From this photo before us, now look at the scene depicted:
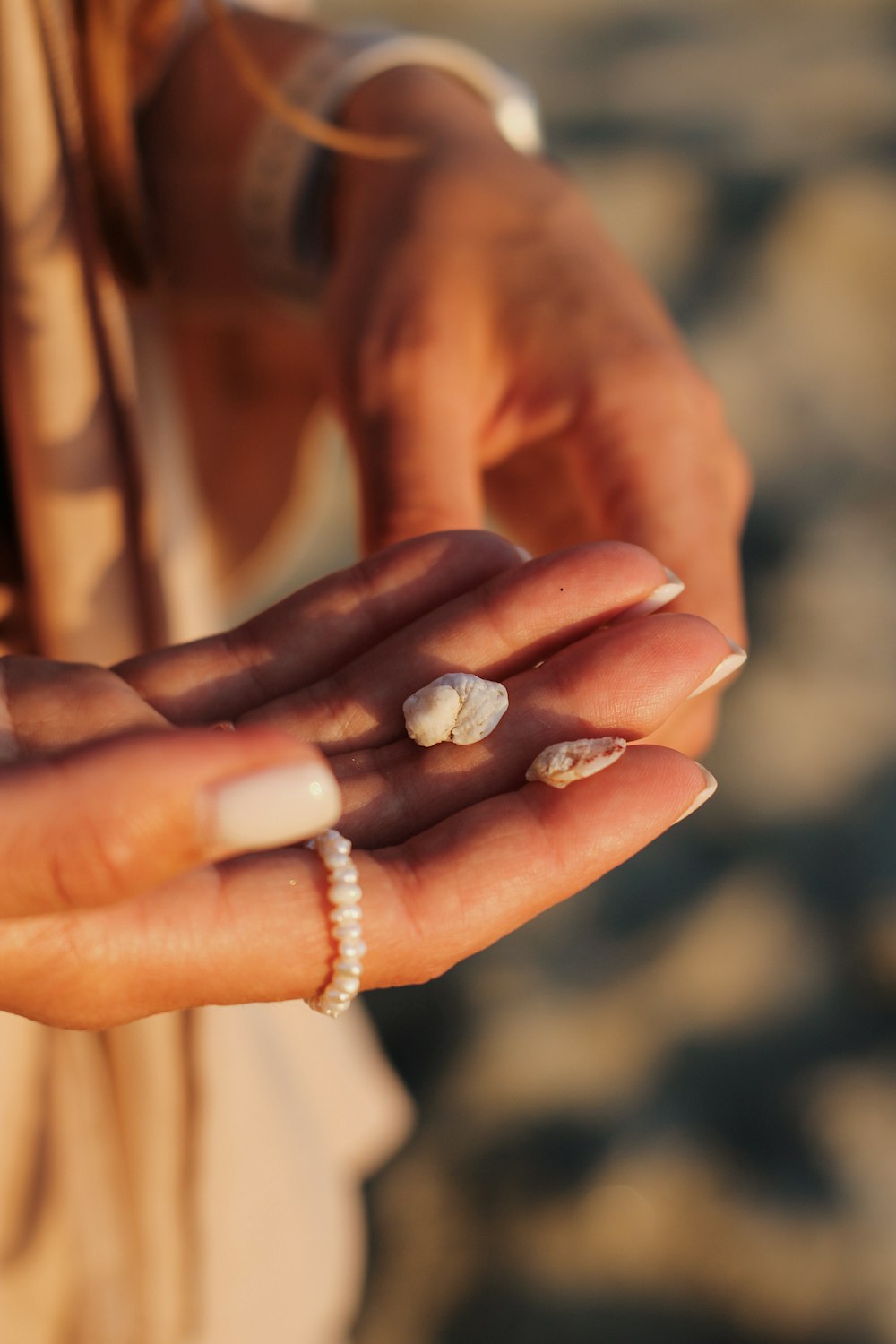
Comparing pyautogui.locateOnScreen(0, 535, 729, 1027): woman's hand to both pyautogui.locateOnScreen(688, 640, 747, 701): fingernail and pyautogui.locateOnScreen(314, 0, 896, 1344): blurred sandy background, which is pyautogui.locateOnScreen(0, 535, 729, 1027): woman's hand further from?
pyautogui.locateOnScreen(314, 0, 896, 1344): blurred sandy background

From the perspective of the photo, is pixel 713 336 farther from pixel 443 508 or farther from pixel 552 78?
pixel 443 508

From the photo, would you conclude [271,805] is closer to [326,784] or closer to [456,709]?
[326,784]

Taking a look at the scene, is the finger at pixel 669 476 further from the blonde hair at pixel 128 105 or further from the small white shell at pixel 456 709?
the blonde hair at pixel 128 105

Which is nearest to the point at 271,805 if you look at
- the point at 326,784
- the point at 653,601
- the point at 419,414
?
the point at 326,784

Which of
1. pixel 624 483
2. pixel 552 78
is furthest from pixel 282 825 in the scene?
pixel 552 78

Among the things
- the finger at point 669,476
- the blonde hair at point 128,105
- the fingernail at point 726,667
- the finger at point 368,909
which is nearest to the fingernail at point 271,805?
the finger at point 368,909
